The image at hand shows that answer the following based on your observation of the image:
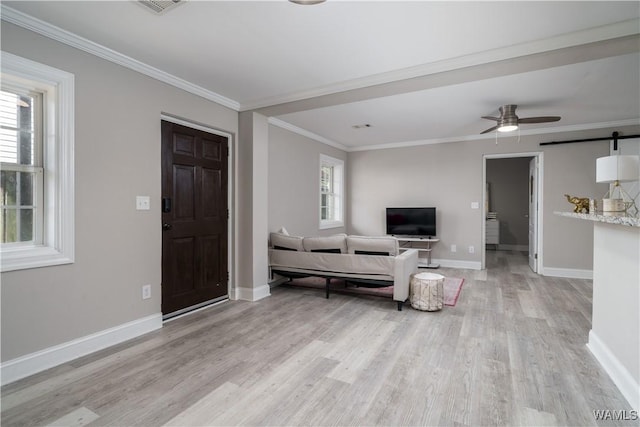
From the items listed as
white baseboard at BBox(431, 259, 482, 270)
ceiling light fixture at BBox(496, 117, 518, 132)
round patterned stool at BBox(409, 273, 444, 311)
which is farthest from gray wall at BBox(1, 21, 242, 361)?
white baseboard at BBox(431, 259, 482, 270)

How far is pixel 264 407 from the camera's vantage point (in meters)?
1.90

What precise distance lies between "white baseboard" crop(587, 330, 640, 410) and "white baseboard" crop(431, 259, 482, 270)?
3518mm

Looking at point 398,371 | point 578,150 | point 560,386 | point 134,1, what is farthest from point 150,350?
point 578,150

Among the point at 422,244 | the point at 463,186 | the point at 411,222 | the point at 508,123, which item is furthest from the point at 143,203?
the point at 463,186

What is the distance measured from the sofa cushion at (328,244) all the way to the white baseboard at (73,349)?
1925 mm

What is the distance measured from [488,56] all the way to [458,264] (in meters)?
4.50

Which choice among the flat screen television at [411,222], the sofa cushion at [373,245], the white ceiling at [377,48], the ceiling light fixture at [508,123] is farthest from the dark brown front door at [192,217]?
the flat screen television at [411,222]

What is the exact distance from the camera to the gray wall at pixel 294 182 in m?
4.96

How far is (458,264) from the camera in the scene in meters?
6.32

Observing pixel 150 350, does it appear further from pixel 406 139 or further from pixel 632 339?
pixel 406 139

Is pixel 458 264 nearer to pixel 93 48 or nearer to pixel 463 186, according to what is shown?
pixel 463 186

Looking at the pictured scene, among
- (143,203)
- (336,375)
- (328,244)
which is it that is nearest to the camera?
(336,375)

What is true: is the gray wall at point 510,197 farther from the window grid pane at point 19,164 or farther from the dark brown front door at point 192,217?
the window grid pane at point 19,164

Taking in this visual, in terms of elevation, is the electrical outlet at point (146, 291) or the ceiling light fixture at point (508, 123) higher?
the ceiling light fixture at point (508, 123)
